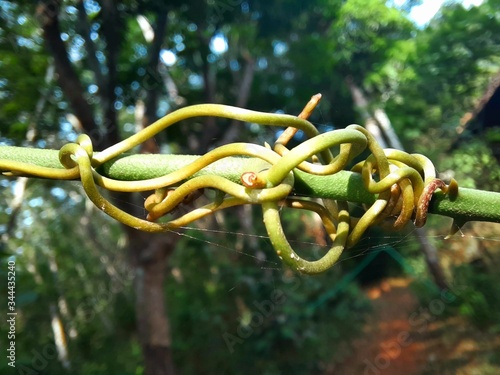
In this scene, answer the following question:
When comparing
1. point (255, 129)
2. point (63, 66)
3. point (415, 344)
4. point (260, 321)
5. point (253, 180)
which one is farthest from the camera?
point (415, 344)

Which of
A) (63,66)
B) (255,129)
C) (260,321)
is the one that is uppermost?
(255,129)

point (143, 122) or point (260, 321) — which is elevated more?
point (143, 122)

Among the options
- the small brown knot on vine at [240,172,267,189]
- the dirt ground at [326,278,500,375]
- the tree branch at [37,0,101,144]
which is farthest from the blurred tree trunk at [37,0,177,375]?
the small brown knot on vine at [240,172,267,189]

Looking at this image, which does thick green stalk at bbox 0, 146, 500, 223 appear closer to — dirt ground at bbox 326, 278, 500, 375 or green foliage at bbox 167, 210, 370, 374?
green foliage at bbox 167, 210, 370, 374

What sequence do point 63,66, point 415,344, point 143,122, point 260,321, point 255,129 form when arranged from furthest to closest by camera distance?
point 415,344 < point 260,321 < point 143,122 < point 255,129 < point 63,66

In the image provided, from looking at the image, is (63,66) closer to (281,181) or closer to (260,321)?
(281,181)

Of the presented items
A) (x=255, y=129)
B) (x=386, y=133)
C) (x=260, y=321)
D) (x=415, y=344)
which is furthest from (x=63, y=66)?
(x=415, y=344)

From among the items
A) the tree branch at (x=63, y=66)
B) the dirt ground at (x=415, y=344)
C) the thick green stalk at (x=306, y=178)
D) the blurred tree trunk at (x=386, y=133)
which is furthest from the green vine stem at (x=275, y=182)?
the blurred tree trunk at (x=386, y=133)
